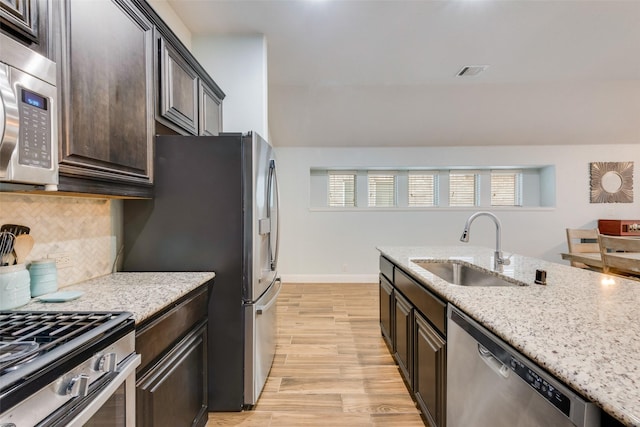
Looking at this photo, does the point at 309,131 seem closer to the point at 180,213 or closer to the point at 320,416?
the point at 180,213

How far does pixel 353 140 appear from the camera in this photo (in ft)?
15.5

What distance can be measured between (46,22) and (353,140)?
13.3 feet

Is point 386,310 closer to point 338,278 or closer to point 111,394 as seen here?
point 111,394

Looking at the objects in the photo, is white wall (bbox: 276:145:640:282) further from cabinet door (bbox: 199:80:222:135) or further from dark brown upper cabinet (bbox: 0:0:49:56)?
dark brown upper cabinet (bbox: 0:0:49:56)

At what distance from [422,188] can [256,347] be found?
4.23 m

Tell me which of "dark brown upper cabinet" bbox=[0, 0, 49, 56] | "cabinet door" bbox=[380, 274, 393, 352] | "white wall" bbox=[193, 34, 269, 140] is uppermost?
"white wall" bbox=[193, 34, 269, 140]

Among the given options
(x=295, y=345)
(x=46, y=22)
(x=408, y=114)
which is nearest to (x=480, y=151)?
(x=408, y=114)

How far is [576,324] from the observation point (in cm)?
93

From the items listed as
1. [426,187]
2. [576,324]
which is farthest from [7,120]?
[426,187]

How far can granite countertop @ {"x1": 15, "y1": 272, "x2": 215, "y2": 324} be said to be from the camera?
112 centimetres

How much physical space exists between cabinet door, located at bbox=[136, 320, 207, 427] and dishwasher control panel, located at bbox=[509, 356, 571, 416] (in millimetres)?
1291

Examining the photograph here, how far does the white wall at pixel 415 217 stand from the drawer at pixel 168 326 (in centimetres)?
327

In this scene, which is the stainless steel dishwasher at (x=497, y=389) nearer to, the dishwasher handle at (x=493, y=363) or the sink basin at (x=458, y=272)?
the dishwasher handle at (x=493, y=363)

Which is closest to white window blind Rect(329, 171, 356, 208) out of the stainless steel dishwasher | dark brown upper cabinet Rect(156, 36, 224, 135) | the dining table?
dark brown upper cabinet Rect(156, 36, 224, 135)
